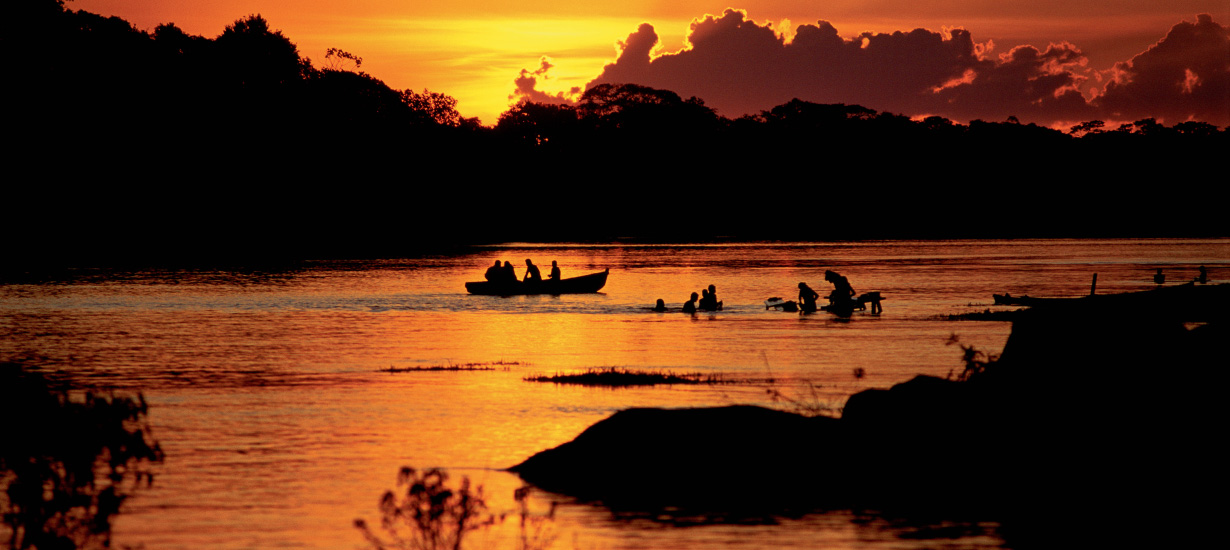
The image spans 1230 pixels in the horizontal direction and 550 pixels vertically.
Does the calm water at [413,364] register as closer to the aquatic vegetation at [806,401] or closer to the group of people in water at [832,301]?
the aquatic vegetation at [806,401]

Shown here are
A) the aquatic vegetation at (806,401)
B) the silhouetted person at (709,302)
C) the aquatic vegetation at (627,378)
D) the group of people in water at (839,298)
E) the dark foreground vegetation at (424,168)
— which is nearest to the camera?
the aquatic vegetation at (806,401)

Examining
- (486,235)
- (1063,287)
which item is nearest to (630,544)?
(1063,287)

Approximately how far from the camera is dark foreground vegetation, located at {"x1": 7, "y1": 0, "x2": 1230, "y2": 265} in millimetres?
120750

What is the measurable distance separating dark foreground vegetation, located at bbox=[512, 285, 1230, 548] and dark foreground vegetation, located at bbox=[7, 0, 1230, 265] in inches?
3798

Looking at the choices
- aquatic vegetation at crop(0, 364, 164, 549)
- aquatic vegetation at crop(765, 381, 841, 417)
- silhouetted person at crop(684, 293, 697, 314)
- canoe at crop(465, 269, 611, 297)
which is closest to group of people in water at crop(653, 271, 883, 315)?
silhouetted person at crop(684, 293, 697, 314)

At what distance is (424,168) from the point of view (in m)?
156

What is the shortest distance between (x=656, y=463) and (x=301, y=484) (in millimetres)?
5865

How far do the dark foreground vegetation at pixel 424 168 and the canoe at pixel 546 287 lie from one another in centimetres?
5399

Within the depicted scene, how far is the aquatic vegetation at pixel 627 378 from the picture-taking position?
100 ft

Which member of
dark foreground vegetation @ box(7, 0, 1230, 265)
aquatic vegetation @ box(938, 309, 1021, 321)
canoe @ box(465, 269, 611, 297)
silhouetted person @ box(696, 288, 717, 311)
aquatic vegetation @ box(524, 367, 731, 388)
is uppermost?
dark foreground vegetation @ box(7, 0, 1230, 265)

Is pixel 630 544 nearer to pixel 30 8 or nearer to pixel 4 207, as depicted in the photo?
pixel 30 8

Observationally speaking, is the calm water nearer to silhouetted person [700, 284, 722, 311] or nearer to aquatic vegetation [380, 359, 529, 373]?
aquatic vegetation [380, 359, 529, 373]

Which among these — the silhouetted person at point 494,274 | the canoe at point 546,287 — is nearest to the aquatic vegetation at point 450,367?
the canoe at point 546,287

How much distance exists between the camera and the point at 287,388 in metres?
31.5
